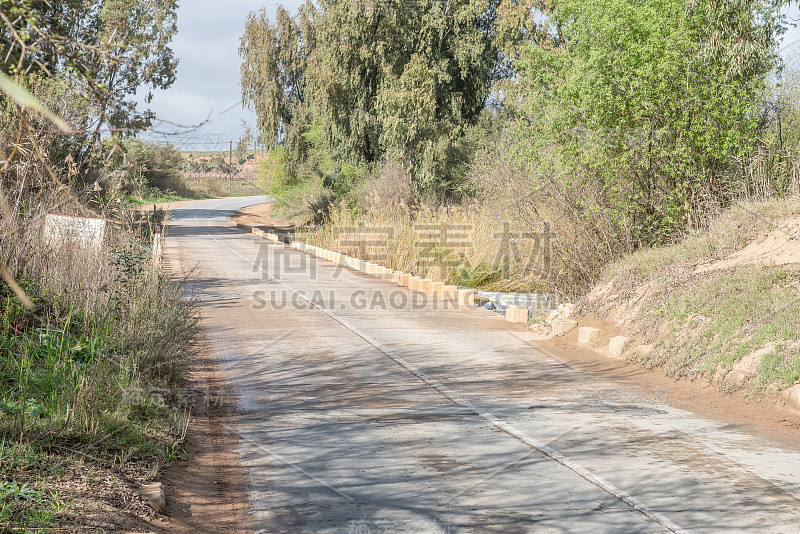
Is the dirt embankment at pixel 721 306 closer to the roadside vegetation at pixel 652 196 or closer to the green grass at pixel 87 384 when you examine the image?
the roadside vegetation at pixel 652 196

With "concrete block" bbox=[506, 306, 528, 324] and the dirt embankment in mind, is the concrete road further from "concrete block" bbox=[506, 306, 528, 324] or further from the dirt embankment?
"concrete block" bbox=[506, 306, 528, 324]

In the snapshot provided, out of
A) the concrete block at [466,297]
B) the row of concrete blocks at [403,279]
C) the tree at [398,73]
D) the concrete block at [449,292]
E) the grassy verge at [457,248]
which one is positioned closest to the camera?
the concrete block at [466,297]

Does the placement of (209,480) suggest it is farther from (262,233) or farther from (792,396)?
(262,233)

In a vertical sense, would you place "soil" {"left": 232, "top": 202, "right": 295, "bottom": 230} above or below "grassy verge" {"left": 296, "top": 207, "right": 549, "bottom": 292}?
above

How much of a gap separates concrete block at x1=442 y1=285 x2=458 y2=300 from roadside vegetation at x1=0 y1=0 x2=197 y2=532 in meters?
8.55

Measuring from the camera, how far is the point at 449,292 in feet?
60.2

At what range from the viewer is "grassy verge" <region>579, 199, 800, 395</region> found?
9750 millimetres

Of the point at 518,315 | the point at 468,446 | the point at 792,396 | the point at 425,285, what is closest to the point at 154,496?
the point at 468,446

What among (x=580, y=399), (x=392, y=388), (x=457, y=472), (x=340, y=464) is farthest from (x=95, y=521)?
(x=580, y=399)

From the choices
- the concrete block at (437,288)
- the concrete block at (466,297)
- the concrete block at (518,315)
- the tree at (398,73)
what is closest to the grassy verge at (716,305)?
the concrete block at (518,315)

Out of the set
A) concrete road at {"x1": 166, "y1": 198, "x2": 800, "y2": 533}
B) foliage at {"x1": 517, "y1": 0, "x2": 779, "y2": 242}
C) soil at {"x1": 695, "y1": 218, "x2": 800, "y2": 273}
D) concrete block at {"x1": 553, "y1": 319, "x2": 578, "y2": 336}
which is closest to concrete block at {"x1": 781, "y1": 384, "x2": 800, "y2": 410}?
concrete road at {"x1": 166, "y1": 198, "x2": 800, "y2": 533}

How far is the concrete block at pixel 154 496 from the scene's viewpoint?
5.53m

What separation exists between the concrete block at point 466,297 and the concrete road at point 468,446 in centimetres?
367

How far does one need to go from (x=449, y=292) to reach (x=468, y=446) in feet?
36.6
